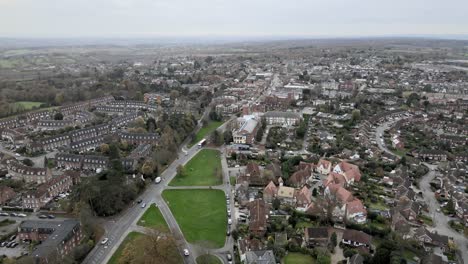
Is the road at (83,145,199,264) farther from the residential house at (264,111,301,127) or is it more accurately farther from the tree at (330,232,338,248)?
the residential house at (264,111,301,127)

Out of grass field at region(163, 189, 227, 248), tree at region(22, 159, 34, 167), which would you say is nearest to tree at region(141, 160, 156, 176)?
grass field at region(163, 189, 227, 248)

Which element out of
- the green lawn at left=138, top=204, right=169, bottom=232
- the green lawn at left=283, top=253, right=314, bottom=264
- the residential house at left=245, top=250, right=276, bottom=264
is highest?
the residential house at left=245, top=250, right=276, bottom=264

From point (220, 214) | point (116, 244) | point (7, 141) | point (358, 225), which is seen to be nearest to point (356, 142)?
point (358, 225)

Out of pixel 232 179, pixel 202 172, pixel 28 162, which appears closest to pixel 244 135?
pixel 202 172

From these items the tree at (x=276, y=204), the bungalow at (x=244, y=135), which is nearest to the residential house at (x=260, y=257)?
the tree at (x=276, y=204)

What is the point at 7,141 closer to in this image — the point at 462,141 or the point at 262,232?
the point at 262,232

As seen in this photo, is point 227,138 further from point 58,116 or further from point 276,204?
point 58,116

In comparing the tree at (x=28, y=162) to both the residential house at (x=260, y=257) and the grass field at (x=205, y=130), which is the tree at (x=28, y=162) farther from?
the residential house at (x=260, y=257)
